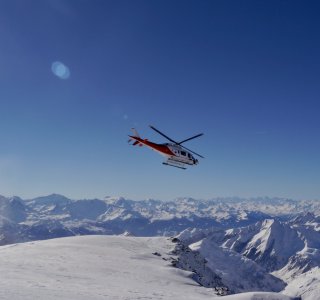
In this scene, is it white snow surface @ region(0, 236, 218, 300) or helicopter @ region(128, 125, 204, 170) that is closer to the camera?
white snow surface @ region(0, 236, 218, 300)

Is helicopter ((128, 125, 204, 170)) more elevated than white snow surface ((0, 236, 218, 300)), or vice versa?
helicopter ((128, 125, 204, 170))

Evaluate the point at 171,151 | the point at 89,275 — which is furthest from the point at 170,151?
the point at 89,275

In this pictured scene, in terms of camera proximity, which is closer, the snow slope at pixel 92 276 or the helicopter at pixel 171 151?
the snow slope at pixel 92 276

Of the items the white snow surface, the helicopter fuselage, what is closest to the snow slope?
the white snow surface

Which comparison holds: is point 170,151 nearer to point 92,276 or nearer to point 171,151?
point 171,151

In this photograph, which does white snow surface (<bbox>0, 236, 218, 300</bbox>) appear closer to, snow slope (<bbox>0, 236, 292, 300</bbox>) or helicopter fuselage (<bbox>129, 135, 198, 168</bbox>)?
snow slope (<bbox>0, 236, 292, 300</bbox>)

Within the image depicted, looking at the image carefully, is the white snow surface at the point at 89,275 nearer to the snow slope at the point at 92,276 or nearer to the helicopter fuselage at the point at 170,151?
the snow slope at the point at 92,276

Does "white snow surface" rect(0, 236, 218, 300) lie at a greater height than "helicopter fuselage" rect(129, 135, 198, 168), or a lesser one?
lesser

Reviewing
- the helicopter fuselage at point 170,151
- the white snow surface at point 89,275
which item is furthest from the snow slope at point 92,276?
the helicopter fuselage at point 170,151
